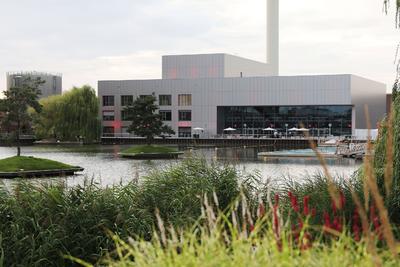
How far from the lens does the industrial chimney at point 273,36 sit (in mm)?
113812

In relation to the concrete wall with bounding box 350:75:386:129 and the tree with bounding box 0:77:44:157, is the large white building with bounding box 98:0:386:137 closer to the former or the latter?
the concrete wall with bounding box 350:75:386:129

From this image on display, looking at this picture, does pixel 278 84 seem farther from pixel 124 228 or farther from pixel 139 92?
pixel 124 228

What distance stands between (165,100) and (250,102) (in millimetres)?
13713

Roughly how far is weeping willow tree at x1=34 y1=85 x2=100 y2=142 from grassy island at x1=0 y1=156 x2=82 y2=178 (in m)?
45.0

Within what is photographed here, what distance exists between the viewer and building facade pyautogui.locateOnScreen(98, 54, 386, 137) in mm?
89062

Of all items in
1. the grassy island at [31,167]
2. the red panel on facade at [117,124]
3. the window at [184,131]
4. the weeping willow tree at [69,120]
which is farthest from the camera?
the red panel on facade at [117,124]

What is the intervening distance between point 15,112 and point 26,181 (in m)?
30.0

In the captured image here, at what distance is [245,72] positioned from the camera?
112 m

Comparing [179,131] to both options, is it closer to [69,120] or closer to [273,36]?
[69,120]

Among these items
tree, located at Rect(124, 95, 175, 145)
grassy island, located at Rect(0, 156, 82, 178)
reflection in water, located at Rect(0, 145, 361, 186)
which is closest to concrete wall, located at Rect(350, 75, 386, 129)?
tree, located at Rect(124, 95, 175, 145)

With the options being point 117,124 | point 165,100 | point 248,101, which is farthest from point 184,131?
point 248,101

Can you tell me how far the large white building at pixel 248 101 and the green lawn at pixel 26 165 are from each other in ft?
186

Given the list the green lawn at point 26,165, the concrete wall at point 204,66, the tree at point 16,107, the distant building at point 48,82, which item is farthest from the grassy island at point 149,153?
the distant building at point 48,82

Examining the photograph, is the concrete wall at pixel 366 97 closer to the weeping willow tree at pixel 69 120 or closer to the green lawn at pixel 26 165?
the weeping willow tree at pixel 69 120
